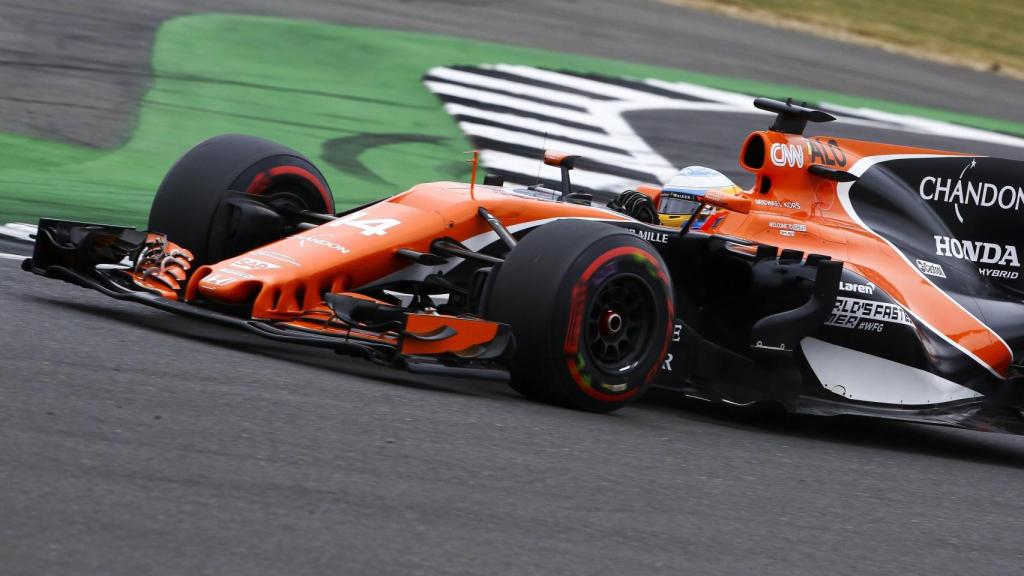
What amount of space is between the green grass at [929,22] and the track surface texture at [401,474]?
1602cm

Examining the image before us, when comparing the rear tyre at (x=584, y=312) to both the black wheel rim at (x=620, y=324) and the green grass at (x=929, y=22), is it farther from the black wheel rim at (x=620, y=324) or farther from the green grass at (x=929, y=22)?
the green grass at (x=929, y=22)

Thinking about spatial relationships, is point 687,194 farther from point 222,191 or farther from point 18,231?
point 18,231

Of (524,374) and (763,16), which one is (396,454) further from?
(763,16)

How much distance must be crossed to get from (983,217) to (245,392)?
432cm

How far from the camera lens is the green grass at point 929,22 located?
72.6 feet

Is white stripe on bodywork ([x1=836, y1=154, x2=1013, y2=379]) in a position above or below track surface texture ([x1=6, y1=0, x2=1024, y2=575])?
above

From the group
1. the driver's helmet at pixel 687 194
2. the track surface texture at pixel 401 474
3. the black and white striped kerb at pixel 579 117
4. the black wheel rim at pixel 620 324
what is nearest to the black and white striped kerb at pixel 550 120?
the black and white striped kerb at pixel 579 117

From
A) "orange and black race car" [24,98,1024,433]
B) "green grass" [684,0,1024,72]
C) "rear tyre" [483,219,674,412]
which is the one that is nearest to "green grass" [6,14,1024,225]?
"orange and black race car" [24,98,1024,433]

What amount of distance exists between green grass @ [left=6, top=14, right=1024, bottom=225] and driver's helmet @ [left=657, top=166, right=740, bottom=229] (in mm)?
3632

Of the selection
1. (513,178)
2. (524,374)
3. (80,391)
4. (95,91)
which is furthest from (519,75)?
(80,391)

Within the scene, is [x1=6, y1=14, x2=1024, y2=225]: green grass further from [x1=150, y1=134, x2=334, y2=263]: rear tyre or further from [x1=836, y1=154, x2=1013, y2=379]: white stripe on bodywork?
[x1=836, y1=154, x2=1013, y2=379]: white stripe on bodywork

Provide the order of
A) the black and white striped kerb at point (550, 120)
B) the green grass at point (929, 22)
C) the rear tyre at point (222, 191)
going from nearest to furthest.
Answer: the rear tyre at point (222, 191) < the black and white striped kerb at point (550, 120) < the green grass at point (929, 22)

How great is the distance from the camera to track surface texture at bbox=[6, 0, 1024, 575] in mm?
3586

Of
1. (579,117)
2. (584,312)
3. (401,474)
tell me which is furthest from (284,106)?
(401,474)
